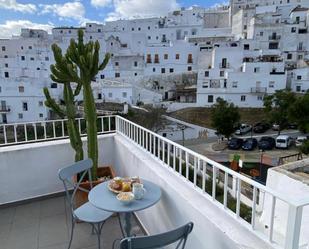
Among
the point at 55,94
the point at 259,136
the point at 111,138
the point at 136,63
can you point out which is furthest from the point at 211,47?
the point at 111,138

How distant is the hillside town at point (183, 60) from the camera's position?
2100cm

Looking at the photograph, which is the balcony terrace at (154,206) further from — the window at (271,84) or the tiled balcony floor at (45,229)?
the window at (271,84)

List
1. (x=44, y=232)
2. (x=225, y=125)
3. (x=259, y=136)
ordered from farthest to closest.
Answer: (x=259, y=136) < (x=225, y=125) < (x=44, y=232)

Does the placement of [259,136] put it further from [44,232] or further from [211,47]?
[44,232]

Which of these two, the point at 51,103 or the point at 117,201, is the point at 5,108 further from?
the point at 117,201

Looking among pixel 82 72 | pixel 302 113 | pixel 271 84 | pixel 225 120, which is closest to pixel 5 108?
pixel 225 120

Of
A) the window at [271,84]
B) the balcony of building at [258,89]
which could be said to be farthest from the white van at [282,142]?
the window at [271,84]

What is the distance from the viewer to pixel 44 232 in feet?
8.33

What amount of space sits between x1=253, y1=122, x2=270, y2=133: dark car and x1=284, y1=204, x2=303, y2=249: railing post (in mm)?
19686

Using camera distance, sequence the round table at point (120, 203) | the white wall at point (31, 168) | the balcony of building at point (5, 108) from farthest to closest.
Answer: the balcony of building at point (5, 108) → the white wall at point (31, 168) → the round table at point (120, 203)

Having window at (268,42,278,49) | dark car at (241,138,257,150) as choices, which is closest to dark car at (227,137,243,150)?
dark car at (241,138,257,150)

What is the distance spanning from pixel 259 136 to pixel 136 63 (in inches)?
598

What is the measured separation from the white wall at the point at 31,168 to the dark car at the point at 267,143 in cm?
1509

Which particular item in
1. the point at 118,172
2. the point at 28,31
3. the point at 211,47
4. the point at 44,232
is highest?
the point at 28,31
